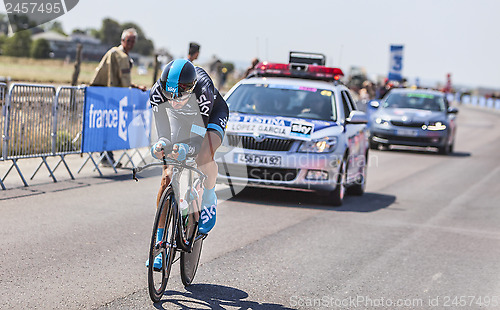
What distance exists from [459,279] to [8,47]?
99.2 meters

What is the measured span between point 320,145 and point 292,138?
414mm

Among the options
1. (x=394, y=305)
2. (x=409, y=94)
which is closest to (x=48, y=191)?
(x=394, y=305)

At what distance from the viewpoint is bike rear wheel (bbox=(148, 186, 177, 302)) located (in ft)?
17.2

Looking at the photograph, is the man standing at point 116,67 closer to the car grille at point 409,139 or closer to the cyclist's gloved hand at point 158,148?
the cyclist's gloved hand at point 158,148

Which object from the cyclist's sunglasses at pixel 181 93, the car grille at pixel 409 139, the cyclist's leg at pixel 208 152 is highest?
the cyclist's sunglasses at pixel 181 93

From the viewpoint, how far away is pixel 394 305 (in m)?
6.05

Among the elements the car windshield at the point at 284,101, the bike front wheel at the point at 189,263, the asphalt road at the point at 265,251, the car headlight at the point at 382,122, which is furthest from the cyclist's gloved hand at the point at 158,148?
the car headlight at the point at 382,122

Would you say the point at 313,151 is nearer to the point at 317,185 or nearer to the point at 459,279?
the point at 317,185

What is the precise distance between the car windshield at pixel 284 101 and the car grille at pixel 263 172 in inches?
42.8

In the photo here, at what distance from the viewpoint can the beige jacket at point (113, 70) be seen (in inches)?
523

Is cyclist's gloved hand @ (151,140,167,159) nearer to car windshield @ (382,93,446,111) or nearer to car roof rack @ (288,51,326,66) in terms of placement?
car roof rack @ (288,51,326,66)

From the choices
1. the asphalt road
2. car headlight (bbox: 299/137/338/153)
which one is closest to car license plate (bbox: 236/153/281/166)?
car headlight (bbox: 299/137/338/153)

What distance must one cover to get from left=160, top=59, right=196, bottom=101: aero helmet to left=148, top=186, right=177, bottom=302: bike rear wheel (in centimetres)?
66

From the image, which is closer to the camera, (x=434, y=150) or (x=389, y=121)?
(x=389, y=121)
